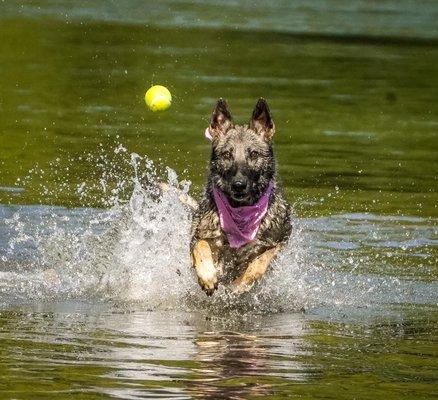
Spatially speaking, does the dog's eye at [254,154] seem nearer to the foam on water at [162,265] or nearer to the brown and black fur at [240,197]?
the brown and black fur at [240,197]

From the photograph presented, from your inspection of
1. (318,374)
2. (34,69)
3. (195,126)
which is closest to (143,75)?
(34,69)

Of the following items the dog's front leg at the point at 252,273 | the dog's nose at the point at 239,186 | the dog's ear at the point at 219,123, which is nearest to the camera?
the dog's nose at the point at 239,186

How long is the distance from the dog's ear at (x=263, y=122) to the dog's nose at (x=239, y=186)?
590 millimetres

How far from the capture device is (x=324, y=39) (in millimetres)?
34531

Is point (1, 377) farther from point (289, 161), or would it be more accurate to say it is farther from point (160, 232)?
point (289, 161)

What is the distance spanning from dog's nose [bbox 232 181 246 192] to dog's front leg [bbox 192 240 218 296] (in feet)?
1.54

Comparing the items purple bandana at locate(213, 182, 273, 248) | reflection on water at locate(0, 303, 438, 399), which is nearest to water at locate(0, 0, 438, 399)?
reflection on water at locate(0, 303, 438, 399)

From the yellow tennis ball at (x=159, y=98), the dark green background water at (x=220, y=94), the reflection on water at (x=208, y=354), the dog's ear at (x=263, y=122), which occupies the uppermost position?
the dark green background water at (x=220, y=94)

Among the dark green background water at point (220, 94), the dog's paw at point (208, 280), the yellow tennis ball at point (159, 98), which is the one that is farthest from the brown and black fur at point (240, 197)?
the dark green background water at point (220, 94)

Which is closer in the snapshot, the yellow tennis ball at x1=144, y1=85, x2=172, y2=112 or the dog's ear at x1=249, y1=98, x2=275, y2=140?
the dog's ear at x1=249, y1=98, x2=275, y2=140

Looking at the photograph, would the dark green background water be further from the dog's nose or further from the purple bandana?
the dog's nose

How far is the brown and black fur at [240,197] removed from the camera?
1066 centimetres

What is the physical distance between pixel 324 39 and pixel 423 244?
70.0 feet

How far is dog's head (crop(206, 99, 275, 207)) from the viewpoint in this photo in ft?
35.0
